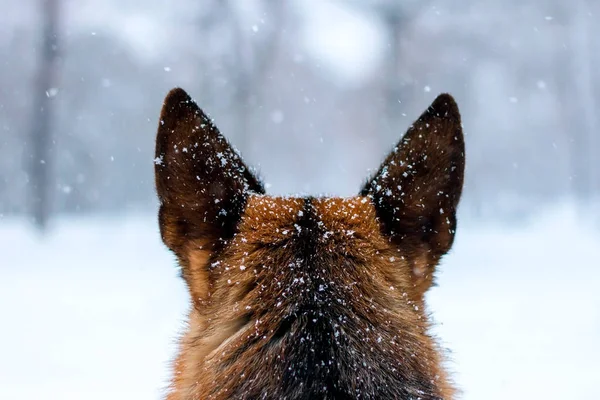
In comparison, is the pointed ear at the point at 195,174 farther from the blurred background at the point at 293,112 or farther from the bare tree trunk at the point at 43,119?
the bare tree trunk at the point at 43,119

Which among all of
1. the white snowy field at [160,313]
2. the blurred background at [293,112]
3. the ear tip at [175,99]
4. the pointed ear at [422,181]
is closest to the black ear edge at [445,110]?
the pointed ear at [422,181]

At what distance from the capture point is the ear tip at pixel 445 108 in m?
2.62

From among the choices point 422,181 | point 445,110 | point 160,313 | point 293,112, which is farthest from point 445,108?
point 293,112

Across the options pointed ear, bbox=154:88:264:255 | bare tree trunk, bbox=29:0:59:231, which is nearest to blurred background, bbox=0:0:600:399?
bare tree trunk, bbox=29:0:59:231

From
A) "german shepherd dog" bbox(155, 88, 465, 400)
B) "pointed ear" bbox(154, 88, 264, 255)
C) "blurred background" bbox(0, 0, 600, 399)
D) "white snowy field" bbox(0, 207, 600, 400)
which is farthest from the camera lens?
"blurred background" bbox(0, 0, 600, 399)

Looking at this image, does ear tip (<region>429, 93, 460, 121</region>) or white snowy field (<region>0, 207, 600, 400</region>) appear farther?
white snowy field (<region>0, 207, 600, 400</region>)

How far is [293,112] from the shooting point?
23766 mm

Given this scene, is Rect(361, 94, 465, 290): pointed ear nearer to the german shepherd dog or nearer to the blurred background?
the german shepherd dog

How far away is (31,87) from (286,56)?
8291 millimetres

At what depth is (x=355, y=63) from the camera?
2192cm

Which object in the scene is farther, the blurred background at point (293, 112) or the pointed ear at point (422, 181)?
the blurred background at point (293, 112)

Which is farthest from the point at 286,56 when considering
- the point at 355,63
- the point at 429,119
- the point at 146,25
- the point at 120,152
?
the point at 429,119

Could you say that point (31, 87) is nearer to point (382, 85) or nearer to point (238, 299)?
point (382, 85)

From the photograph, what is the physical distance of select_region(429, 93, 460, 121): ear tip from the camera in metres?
2.62
